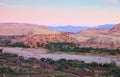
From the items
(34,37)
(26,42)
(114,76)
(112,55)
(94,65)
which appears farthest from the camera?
(34,37)

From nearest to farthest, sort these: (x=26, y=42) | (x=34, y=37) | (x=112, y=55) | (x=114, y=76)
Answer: (x=114, y=76) → (x=112, y=55) → (x=26, y=42) → (x=34, y=37)

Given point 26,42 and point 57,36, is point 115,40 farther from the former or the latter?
point 26,42

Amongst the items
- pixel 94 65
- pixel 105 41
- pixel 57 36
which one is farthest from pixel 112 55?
pixel 57 36

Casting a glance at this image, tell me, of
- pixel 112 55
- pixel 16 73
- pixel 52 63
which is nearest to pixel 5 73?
pixel 16 73

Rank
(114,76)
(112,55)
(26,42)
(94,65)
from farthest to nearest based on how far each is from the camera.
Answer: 1. (26,42)
2. (112,55)
3. (94,65)
4. (114,76)

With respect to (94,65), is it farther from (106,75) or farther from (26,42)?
(26,42)

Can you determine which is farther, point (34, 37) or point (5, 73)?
point (34, 37)

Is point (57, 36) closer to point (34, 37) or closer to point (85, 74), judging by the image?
point (34, 37)

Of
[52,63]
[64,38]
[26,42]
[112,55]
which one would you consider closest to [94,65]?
[52,63]

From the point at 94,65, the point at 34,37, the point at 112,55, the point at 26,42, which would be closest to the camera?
the point at 94,65

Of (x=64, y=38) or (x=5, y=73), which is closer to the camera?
(x=5, y=73)
